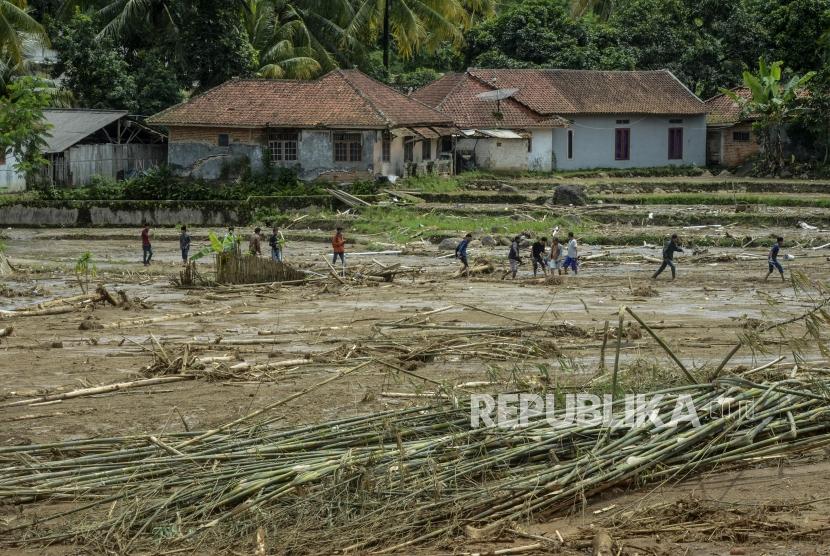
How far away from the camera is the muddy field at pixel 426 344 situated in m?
8.98

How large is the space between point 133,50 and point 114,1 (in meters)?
3.86

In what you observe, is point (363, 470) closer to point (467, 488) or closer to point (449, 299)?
point (467, 488)

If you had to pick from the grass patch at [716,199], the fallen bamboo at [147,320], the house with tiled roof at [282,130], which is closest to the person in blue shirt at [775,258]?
the fallen bamboo at [147,320]

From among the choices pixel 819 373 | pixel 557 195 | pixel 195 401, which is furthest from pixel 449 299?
pixel 557 195

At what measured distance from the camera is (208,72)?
43.8 m

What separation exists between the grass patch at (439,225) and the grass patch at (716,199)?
5092 millimetres

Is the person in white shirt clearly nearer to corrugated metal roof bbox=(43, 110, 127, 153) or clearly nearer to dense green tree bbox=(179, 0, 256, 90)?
corrugated metal roof bbox=(43, 110, 127, 153)

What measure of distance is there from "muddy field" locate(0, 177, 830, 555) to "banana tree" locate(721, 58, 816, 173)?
12.7 m

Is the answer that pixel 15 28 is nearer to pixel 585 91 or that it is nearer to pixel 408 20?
pixel 408 20

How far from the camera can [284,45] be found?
4397 centimetres

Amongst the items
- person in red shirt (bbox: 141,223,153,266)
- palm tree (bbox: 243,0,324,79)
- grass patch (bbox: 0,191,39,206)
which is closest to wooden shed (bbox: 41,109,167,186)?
grass patch (bbox: 0,191,39,206)

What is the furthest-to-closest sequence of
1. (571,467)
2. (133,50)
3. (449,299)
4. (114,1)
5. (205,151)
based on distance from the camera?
(133,50), (114,1), (205,151), (449,299), (571,467)

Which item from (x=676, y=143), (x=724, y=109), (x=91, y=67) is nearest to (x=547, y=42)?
(x=676, y=143)

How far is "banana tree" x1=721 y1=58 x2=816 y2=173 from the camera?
40.9 m
